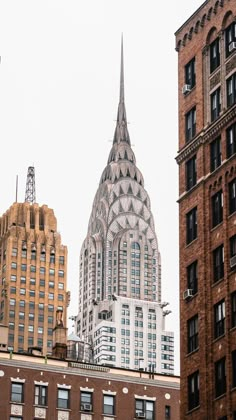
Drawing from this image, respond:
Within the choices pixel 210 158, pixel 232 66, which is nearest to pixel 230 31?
pixel 232 66

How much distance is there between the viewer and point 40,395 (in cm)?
10012

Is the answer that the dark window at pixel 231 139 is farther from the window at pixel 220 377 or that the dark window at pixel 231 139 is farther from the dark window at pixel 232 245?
the window at pixel 220 377

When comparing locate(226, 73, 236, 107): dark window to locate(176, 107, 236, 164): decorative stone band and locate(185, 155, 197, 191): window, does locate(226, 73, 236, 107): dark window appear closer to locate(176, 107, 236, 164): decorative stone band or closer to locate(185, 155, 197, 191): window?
locate(176, 107, 236, 164): decorative stone band

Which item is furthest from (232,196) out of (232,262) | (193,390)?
(193,390)

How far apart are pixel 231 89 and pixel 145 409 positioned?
4094 centimetres

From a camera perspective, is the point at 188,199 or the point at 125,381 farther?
the point at 125,381

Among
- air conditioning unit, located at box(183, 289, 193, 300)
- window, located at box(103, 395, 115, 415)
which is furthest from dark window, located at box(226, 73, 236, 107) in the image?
window, located at box(103, 395, 115, 415)

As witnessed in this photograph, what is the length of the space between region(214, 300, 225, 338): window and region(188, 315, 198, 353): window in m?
2.49

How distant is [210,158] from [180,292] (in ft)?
28.3

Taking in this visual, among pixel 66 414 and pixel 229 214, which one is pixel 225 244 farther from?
pixel 66 414

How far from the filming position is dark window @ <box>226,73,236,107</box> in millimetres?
71125

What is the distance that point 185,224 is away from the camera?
73875mm

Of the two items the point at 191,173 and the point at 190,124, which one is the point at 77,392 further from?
the point at 190,124

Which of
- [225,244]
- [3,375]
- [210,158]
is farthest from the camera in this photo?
[3,375]
